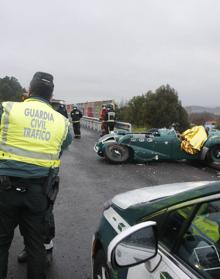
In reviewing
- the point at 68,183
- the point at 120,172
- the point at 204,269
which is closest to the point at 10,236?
the point at 204,269

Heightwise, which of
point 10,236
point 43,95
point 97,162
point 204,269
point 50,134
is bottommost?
point 97,162

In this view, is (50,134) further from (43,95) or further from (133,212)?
(133,212)

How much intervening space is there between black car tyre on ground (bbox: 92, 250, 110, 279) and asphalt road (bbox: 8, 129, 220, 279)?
3.04ft

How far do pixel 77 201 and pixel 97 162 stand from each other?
15.3 ft

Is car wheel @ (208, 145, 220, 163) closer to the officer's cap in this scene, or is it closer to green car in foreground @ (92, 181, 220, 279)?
the officer's cap

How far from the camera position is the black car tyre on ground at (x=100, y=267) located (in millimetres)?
3123

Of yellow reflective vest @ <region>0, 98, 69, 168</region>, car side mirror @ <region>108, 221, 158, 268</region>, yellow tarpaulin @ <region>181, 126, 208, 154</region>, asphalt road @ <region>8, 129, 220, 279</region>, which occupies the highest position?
yellow reflective vest @ <region>0, 98, 69, 168</region>

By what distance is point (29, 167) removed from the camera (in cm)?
341

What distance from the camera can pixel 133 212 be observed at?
2.86 metres

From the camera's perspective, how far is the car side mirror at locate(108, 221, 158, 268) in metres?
2.19

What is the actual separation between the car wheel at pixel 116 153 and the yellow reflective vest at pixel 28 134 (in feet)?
25.2

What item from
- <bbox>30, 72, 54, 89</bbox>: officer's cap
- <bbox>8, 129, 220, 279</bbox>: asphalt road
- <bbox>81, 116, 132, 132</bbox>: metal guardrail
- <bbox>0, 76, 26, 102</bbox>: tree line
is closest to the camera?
<bbox>30, 72, 54, 89</bbox>: officer's cap

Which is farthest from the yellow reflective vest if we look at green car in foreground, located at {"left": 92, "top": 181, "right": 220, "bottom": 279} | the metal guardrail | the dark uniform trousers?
A: the metal guardrail

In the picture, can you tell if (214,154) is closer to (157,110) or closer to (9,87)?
(157,110)
